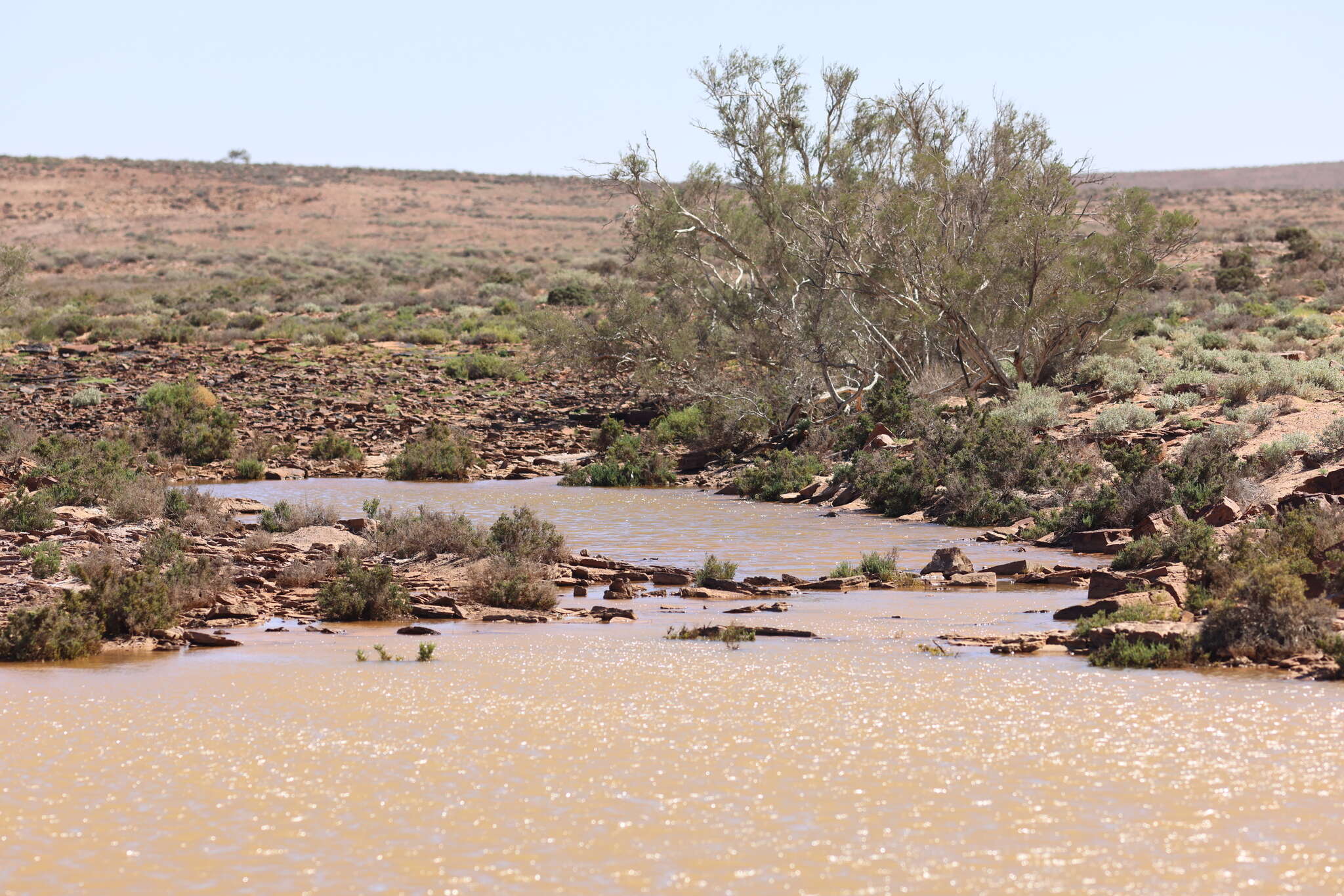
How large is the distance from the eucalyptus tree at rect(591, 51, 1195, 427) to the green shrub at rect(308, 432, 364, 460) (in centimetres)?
609

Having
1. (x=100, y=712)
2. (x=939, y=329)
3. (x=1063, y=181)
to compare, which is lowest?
(x=100, y=712)

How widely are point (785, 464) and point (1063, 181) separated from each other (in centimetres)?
769

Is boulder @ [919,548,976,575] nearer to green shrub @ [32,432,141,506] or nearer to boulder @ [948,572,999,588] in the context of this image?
boulder @ [948,572,999,588]

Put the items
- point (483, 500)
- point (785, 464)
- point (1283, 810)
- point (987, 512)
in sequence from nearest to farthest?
point (1283, 810)
point (987, 512)
point (483, 500)
point (785, 464)

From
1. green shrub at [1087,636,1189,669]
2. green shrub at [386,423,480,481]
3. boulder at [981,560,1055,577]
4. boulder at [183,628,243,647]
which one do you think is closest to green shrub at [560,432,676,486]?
green shrub at [386,423,480,481]

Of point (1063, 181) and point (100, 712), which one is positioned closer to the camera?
point (100, 712)

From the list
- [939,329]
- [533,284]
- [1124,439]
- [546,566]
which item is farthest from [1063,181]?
[533,284]

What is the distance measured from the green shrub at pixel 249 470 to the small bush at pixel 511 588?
1116 cm

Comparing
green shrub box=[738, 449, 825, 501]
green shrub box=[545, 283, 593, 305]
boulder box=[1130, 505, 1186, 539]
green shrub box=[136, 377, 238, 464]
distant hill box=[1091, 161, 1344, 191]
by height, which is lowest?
boulder box=[1130, 505, 1186, 539]

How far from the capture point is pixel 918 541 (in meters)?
15.4

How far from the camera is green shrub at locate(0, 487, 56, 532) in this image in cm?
1258

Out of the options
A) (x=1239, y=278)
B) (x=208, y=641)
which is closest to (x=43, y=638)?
(x=208, y=641)

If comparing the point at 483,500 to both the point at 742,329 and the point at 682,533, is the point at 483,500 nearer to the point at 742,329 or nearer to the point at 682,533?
the point at 682,533

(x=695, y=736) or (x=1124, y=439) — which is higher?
(x=1124, y=439)
